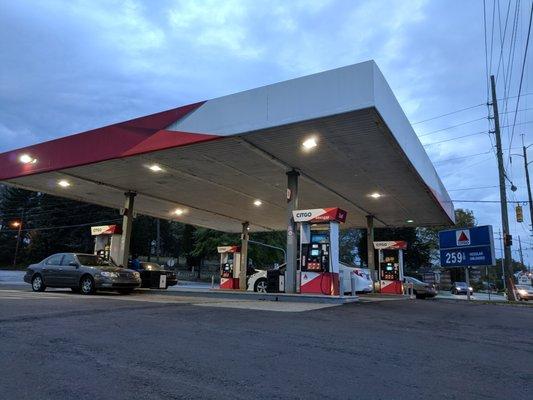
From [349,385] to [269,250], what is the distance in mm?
45837

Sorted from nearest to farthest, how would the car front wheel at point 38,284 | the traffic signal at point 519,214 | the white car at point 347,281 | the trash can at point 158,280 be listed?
the car front wheel at point 38,284 → the white car at point 347,281 → the trash can at point 158,280 → the traffic signal at point 519,214

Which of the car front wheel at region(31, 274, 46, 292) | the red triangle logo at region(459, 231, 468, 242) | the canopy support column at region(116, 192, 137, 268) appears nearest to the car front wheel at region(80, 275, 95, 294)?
the car front wheel at region(31, 274, 46, 292)

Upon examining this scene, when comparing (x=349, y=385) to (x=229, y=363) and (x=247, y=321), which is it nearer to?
(x=229, y=363)

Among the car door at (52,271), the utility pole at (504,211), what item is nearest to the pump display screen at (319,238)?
the car door at (52,271)

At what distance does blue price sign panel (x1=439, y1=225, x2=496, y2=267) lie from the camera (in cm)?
2109

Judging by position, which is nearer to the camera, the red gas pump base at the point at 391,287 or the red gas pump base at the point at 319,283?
the red gas pump base at the point at 319,283

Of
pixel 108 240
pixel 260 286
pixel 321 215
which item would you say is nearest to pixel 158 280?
pixel 108 240

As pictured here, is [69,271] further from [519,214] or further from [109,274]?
[519,214]

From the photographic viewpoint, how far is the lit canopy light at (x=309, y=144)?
13523mm

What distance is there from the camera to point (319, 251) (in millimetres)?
15219

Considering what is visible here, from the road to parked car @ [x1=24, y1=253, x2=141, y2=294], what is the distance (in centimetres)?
651

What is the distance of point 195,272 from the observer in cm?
6688

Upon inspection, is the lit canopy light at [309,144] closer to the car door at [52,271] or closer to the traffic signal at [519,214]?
the car door at [52,271]

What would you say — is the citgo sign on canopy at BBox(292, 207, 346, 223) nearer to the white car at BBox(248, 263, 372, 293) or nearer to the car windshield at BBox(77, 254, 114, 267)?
the white car at BBox(248, 263, 372, 293)
